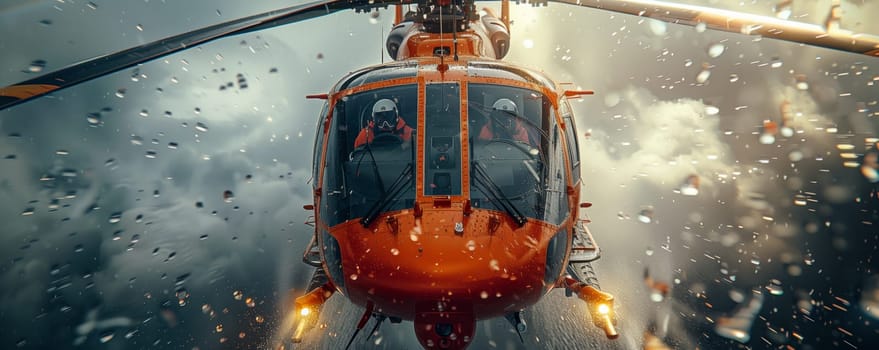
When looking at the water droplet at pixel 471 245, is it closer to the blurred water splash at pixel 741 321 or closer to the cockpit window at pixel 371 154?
the cockpit window at pixel 371 154

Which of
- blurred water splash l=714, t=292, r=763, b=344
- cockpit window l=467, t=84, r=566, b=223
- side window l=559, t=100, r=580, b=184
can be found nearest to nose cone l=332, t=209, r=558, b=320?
cockpit window l=467, t=84, r=566, b=223

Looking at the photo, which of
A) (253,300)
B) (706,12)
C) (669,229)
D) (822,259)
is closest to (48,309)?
(253,300)

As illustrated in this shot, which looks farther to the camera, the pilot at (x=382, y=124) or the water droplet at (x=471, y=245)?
the pilot at (x=382, y=124)

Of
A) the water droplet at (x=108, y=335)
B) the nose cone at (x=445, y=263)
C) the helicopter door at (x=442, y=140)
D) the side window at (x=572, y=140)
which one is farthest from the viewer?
the water droplet at (x=108, y=335)

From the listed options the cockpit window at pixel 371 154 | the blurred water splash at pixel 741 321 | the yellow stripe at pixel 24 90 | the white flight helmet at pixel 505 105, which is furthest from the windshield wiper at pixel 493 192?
the blurred water splash at pixel 741 321

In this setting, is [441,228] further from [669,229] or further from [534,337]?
[669,229]

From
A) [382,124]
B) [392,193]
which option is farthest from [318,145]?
[392,193]

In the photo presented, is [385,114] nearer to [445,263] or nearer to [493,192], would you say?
[493,192]
